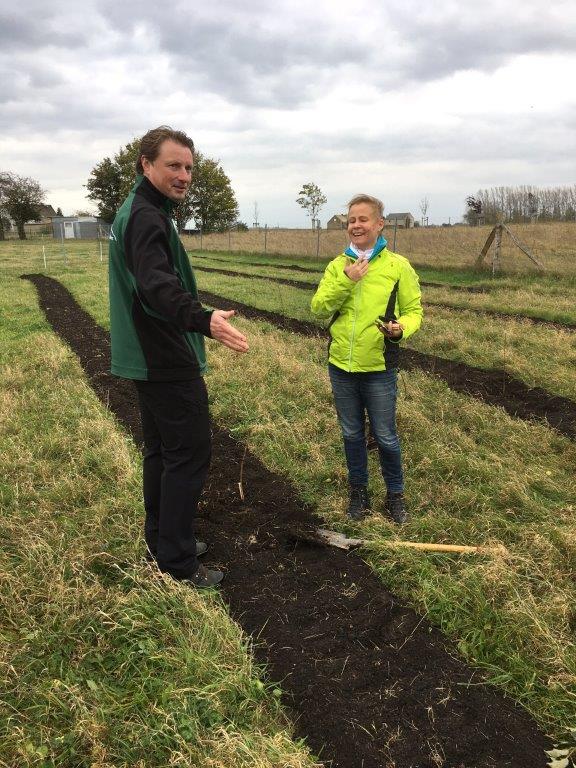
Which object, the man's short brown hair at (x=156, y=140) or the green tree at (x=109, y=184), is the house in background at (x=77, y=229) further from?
the man's short brown hair at (x=156, y=140)

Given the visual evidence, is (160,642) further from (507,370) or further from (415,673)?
(507,370)

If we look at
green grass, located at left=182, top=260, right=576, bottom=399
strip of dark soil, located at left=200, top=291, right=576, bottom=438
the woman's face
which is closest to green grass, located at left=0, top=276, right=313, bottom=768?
the woman's face

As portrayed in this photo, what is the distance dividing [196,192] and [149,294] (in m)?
46.0

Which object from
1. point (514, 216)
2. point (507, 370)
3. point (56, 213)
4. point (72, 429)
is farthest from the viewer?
point (56, 213)

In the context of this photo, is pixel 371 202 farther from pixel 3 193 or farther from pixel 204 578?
pixel 3 193

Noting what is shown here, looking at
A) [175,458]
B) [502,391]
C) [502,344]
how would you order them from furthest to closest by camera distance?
1. [502,344]
2. [502,391]
3. [175,458]

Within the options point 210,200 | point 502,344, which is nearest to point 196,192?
point 210,200

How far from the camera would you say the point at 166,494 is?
2.79 m

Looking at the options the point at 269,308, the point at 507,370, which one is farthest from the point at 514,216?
the point at 507,370

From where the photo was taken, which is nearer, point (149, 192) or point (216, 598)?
point (149, 192)

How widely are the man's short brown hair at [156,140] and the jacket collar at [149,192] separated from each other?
68 mm

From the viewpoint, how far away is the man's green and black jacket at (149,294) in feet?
7.65

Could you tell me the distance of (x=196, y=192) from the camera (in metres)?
45.2

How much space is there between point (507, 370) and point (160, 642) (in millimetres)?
5779
